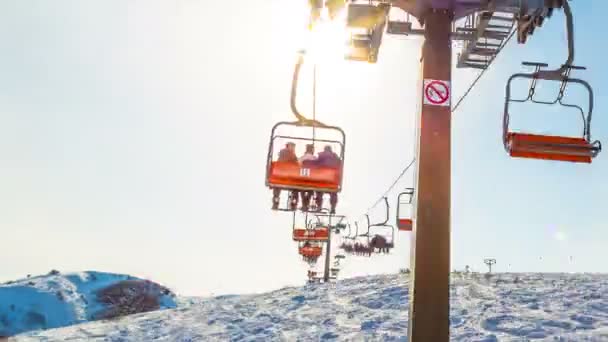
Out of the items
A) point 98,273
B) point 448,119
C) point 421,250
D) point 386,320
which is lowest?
point 98,273

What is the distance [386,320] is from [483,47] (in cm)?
569

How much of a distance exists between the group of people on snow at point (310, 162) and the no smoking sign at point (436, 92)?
1.38 m

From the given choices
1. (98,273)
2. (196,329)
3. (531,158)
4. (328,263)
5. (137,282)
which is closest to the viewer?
(531,158)

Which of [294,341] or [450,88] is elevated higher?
[450,88]

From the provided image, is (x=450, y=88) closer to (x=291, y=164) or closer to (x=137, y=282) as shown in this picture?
(x=291, y=164)

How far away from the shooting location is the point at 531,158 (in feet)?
17.7

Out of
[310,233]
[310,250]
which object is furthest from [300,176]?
[310,250]

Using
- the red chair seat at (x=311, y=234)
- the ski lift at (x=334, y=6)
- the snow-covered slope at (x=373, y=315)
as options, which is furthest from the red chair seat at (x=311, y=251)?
the ski lift at (x=334, y=6)

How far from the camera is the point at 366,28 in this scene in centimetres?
741

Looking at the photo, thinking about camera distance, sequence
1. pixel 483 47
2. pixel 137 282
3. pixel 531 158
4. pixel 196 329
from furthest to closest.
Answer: pixel 137 282, pixel 196 329, pixel 483 47, pixel 531 158

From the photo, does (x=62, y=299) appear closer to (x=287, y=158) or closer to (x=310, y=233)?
(x=310, y=233)

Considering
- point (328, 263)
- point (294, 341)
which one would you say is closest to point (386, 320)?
point (294, 341)

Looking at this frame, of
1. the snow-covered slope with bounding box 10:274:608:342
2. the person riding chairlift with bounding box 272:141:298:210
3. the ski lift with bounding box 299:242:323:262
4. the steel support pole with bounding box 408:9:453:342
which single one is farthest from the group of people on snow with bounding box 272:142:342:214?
the ski lift with bounding box 299:242:323:262

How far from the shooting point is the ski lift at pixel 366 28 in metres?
7.02
